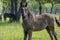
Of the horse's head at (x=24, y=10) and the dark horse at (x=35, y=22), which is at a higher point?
the horse's head at (x=24, y=10)

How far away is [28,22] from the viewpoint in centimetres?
1152

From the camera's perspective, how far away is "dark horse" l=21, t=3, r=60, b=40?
11.3 m

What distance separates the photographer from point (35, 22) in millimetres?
11969

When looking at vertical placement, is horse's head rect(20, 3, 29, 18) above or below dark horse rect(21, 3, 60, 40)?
above

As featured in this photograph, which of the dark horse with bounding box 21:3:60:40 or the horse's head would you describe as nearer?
the horse's head

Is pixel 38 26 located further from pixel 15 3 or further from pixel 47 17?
pixel 15 3

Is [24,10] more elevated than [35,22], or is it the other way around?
[24,10]

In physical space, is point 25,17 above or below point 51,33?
above

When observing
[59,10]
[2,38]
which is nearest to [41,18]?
[2,38]

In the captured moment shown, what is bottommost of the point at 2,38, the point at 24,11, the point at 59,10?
the point at 59,10

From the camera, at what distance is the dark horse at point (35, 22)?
11320 millimetres

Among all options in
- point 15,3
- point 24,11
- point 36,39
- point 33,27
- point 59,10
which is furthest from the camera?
point 59,10

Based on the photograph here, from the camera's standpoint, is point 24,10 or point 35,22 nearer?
point 24,10

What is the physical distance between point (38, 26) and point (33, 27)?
0.40 metres
